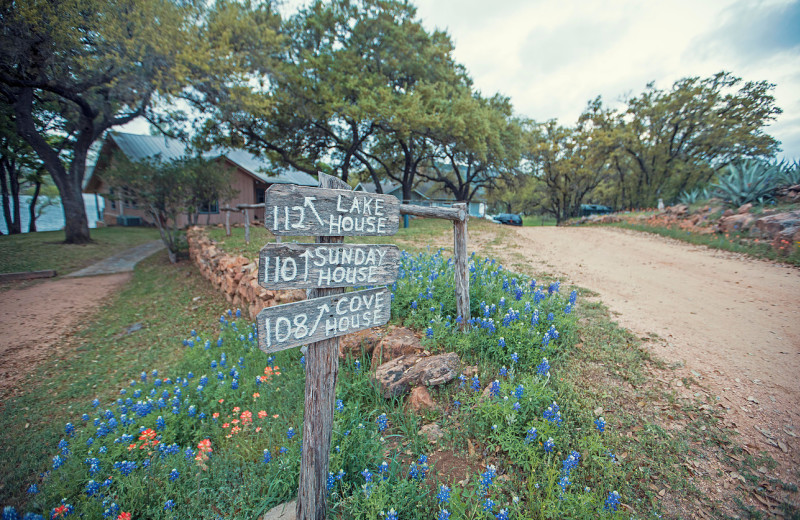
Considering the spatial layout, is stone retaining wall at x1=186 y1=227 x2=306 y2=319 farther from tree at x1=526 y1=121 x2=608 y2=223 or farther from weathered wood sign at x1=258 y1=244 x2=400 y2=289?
tree at x1=526 y1=121 x2=608 y2=223

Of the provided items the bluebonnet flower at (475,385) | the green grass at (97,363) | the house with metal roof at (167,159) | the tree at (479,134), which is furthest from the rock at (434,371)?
the house with metal roof at (167,159)

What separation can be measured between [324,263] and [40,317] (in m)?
7.40

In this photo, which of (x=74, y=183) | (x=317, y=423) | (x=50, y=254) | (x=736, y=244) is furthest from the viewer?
(x=74, y=183)

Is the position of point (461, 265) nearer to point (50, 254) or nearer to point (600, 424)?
point (600, 424)

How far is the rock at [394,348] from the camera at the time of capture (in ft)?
9.90

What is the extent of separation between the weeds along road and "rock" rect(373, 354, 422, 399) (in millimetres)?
2377

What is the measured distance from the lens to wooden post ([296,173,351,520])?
1760 mm

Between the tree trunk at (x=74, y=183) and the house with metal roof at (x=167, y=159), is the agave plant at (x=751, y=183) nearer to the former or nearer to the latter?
the house with metal roof at (x=167, y=159)

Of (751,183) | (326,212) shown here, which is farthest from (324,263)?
(751,183)

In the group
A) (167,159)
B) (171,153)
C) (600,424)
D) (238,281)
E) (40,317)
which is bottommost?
(40,317)

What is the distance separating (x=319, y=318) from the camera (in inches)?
65.1

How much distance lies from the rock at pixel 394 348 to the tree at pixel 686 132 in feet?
72.8

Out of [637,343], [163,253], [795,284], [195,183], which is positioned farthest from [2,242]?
[795,284]

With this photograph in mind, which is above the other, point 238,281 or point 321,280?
point 321,280
